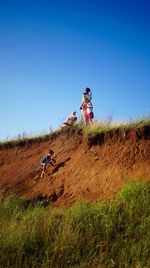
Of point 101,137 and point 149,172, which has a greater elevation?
point 101,137

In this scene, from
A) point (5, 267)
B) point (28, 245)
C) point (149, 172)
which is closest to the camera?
point (5, 267)

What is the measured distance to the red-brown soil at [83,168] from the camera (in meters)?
10.8

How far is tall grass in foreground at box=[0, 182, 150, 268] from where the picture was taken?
6332 mm

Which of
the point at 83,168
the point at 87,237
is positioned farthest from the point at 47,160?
the point at 87,237

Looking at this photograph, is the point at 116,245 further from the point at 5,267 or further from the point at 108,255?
the point at 5,267

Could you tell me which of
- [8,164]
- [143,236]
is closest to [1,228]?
[143,236]

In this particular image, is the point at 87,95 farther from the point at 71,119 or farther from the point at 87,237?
the point at 87,237

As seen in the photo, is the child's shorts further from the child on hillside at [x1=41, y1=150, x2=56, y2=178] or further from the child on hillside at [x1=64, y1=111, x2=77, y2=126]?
the child on hillside at [x1=41, y1=150, x2=56, y2=178]

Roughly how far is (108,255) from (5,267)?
78.5 inches

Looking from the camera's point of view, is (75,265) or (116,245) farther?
(116,245)

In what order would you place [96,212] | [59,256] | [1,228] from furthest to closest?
1. [96,212]
2. [1,228]
3. [59,256]

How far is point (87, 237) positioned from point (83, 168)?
5340 millimetres

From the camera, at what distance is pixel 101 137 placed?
1260 cm

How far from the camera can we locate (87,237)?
7.23m
